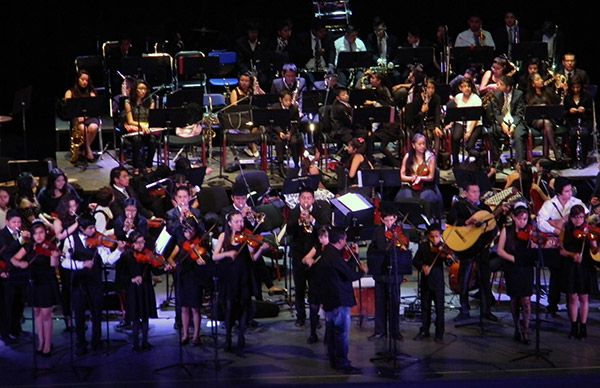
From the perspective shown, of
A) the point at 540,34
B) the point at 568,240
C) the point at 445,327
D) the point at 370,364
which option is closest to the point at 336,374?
the point at 370,364

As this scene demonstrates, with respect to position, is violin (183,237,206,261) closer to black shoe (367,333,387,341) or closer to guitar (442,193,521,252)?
black shoe (367,333,387,341)

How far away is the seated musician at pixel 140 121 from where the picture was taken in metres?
17.8

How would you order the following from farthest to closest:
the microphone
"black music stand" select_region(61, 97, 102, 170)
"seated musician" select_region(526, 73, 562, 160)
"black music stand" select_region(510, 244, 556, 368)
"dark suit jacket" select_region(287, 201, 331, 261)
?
"seated musician" select_region(526, 73, 562, 160), "black music stand" select_region(61, 97, 102, 170), the microphone, "dark suit jacket" select_region(287, 201, 331, 261), "black music stand" select_region(510, 244, 556, 368)

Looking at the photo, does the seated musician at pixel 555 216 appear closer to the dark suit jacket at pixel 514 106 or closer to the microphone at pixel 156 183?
the dark suit jacket at pixel 514 106

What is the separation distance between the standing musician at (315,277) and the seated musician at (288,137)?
407cm

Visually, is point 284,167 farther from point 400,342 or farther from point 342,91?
point 400,342

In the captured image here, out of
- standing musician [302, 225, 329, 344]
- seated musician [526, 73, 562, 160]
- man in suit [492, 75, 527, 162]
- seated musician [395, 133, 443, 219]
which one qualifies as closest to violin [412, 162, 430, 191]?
seated musician [395, 133, 443, 219]

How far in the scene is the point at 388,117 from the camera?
56.8 ft

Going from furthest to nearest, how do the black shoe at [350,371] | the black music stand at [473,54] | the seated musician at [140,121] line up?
the black music stand at [473,54]
the seated musician at [140,121]
the black shoe at [350,371]

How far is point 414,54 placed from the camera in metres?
19.0

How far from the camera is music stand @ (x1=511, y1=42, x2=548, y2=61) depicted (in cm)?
1897

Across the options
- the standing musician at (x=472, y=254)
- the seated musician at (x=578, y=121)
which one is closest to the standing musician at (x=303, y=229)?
the standing musician at (x=472, y=254)

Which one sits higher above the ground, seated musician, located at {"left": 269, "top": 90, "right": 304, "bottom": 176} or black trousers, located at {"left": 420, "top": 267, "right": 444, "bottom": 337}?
seated musician, located at {"left": 269, "top": 90, "right": 304, "bottom": 176}

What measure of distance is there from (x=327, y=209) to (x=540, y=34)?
7.09m
